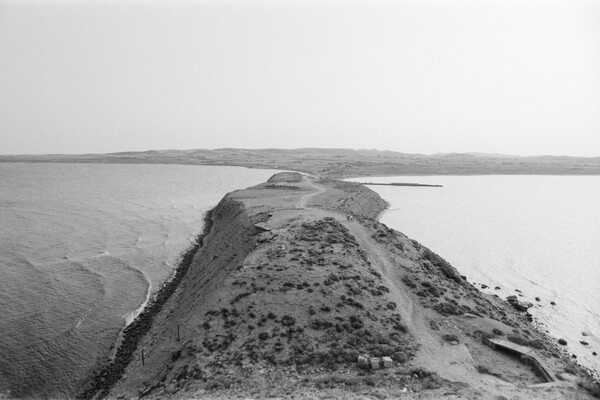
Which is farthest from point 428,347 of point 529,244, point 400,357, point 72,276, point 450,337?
point 529,244

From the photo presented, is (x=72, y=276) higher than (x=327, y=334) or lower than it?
lower

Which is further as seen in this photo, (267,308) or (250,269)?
(250,269)

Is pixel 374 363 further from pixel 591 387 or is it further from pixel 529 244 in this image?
pixel 529 244

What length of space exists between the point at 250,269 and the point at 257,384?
746cm

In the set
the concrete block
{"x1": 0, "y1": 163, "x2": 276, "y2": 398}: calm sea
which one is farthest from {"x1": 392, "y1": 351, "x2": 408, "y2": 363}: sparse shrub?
{"x1": 0, "y1": 163, "x2": 276, "y2": 398}: calm sea

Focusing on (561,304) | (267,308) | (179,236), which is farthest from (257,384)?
(179,236)

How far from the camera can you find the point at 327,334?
555 inches

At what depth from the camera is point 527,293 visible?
22.4 m

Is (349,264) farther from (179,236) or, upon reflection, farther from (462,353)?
(179,236)

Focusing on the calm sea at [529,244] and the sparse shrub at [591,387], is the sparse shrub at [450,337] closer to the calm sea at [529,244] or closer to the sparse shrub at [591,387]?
the sparse shrub at [591,387]

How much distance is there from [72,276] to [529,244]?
104ft

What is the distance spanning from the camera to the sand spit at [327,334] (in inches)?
459

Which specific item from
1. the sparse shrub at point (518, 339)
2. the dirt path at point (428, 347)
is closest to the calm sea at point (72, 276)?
the dirt path at point (428, 347)

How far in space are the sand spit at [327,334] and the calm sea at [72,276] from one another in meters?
1.60
